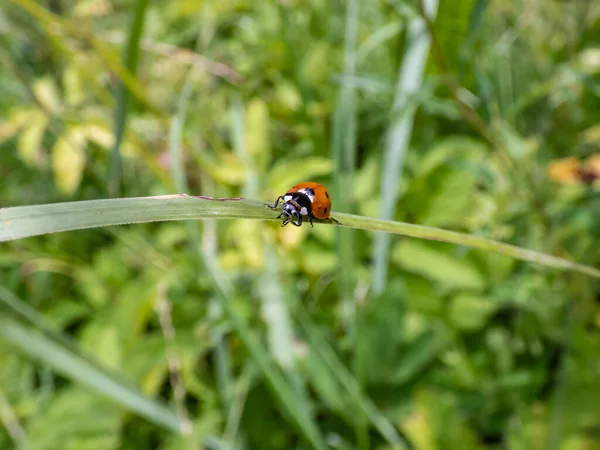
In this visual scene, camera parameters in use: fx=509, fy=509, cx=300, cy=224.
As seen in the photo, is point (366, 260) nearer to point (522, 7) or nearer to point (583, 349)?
point (583, 349)

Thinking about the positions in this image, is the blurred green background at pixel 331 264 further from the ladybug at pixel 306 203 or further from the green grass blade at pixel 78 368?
the ladybug at pixel 306 203

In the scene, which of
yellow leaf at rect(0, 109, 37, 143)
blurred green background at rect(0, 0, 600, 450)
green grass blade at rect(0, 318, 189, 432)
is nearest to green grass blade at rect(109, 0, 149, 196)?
blurred green background at rect(0, 0, 600, 450)

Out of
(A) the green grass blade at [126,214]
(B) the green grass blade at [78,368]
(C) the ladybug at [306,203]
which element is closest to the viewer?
(A) the green grass blade at [126,214]

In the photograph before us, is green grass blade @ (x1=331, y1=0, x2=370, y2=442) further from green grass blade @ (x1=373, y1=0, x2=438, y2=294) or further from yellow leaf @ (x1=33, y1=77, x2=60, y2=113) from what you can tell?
yellow leaf @ (x1=33, y1=77, x2=60, y2=113)

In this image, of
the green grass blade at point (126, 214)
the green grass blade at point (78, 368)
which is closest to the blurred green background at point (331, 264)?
the green grass blade at point (78, 368)

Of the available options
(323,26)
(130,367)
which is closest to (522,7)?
(323,26)

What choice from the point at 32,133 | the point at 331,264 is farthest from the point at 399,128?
the point at 32,133

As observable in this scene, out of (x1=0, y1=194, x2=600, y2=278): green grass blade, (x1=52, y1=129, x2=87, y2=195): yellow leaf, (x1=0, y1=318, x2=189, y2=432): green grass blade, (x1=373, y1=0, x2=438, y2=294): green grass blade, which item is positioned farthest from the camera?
(x1=52, y1=129, x2=87, y2=195): yellow leaf

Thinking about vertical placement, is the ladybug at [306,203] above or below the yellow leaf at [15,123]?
below

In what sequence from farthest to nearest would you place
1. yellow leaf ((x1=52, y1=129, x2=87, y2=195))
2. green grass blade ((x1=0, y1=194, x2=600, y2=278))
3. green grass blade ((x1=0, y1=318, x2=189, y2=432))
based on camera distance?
yellow leaf ((x1=52, y1=129, x2=87, y2=195)) < green grass blade ((x1=0, y1=318, x2=189, y2=432)) < green grass blade ((x1=0, y1=194, x2=600, y2=278))
